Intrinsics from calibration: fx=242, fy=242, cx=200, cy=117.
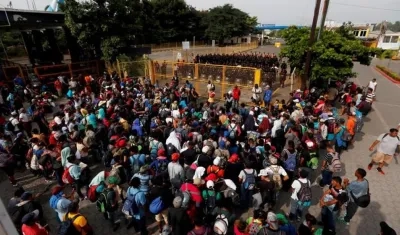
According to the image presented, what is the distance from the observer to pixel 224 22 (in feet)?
164

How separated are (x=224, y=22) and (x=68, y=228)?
51.3 m

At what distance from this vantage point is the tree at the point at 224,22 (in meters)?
49.3

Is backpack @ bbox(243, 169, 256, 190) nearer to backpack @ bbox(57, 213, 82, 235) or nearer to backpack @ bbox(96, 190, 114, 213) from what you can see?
backpack @ bbox(96, 190, 114, 213)

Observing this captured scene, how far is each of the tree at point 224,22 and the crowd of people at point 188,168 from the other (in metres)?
43.1

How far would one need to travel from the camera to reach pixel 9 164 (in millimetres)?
6406

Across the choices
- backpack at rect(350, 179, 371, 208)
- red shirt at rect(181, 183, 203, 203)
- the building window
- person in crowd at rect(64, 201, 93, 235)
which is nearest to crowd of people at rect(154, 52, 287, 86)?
backpack at rect(350, 179, 371, 208)

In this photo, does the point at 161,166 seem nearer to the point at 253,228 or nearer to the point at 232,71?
the point at 253,228

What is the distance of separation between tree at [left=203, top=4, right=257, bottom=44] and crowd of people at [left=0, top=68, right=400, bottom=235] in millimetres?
43103

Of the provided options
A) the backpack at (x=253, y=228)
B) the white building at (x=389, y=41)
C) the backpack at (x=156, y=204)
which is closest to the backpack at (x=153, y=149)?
the backpack at (x=156, y=204)

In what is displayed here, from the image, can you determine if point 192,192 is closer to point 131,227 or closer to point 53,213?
point 131,227

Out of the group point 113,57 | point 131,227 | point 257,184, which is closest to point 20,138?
point 131,227

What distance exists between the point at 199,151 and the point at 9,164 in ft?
16.6

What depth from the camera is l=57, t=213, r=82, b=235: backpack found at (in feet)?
12.9

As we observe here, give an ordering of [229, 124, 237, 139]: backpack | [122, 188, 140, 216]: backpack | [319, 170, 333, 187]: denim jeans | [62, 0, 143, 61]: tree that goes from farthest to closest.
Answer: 1. [62, 0, 143, 61]: tree
2. [229, 124, 237, 139]: backpack
3. [319, 170, 333, 187]: denim jeans
4. [122, 188, 140, 216]: backpack
